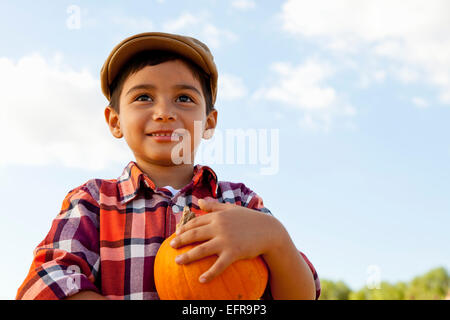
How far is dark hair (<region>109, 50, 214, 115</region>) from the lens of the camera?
112 inches

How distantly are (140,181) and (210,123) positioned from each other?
0.79 m

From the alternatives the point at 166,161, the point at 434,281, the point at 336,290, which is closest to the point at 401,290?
the point at 336,290

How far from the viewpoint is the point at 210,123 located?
324cm

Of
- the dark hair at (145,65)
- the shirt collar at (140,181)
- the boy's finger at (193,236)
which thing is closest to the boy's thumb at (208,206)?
the boy's finger at (193,236)

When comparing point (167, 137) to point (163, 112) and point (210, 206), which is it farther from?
point (210, 206)

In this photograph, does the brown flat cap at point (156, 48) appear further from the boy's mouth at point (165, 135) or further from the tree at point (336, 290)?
the tree at point (336, 290)

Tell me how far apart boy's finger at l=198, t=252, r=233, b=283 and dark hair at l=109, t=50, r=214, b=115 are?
131 cm

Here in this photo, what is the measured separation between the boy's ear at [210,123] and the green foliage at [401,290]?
11983 millimetres

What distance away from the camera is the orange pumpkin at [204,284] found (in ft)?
6.66

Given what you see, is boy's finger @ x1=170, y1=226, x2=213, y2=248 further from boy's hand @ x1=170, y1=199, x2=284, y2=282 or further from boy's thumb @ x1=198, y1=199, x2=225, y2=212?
boy's thumb @ x1=198, y1=199, x2=225, y2=212

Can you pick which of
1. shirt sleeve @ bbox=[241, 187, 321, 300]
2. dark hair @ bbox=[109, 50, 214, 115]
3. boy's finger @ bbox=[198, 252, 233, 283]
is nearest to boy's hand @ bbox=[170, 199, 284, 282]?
boy's finger @ bbox=[198, 252, 233, 283]

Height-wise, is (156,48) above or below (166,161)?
above
